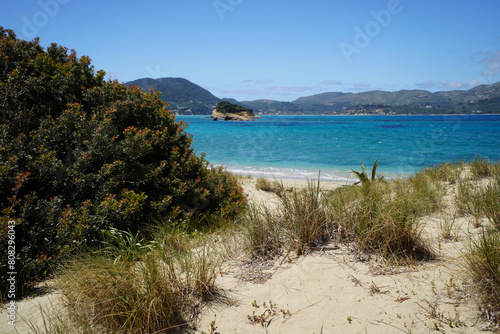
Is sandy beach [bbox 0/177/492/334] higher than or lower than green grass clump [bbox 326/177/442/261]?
lower

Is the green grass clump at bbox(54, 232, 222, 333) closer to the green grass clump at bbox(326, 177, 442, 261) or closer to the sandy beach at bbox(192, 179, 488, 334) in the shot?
the sandy beach at bbox(192, 179, 488, 334)

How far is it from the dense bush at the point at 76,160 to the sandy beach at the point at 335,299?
0.99 meters

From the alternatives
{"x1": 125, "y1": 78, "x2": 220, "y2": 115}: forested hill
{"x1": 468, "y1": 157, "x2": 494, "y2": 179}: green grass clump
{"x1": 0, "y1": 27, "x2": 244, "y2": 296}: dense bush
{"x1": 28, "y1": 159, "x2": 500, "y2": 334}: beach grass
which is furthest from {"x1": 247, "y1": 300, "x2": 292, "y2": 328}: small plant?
{"x1": 125, "y1": 78, "x2": 220, "y2": 115}: forested hill

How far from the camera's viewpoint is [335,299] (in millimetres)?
3068

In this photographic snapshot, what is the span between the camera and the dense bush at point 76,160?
3.94 m

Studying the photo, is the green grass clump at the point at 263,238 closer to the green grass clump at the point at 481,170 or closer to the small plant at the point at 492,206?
the small plant at the point at 492,206

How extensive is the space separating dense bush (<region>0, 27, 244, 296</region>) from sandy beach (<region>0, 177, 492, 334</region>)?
990 millimetres

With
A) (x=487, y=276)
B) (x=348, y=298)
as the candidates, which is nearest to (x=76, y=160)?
(x=348, y=298)

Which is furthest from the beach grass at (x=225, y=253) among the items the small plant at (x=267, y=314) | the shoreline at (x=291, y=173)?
the shoreline at (x=291, y=173)

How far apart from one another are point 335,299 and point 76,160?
14.3ft

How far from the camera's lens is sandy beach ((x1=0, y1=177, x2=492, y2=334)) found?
2.69 meters

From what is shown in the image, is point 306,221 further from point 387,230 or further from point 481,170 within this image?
point 481,170

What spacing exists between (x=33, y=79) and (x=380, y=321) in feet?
20.1

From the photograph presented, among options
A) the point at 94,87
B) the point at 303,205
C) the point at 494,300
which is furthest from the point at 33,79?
A: the point at 494,300
